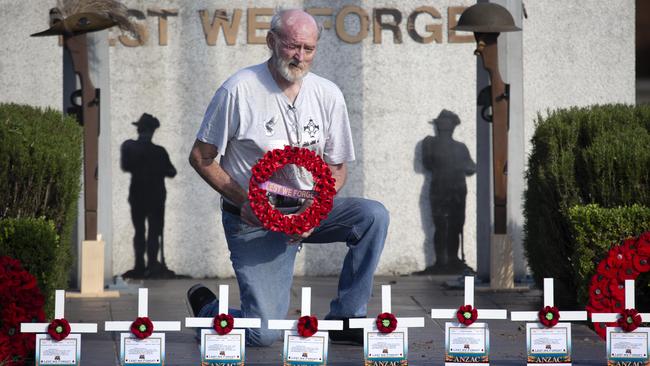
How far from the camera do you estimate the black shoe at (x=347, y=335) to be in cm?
628

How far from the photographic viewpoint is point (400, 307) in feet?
26.3

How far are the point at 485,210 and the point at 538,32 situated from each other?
1693mm

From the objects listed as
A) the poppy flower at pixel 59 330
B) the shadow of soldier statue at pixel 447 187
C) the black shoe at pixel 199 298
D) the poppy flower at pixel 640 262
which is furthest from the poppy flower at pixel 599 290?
the shadow of soldier statue at pixel 447 187

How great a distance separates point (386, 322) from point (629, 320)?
109 cm

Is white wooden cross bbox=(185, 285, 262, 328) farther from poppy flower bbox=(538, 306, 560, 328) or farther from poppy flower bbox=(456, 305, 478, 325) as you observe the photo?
poppy flower bbox=(538, 306, 560, 328)

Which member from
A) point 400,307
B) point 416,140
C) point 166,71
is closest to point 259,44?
point 166,71

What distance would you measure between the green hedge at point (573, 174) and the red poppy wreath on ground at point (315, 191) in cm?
182

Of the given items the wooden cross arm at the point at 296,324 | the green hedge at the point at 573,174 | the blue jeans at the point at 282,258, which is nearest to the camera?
the wooden cross arm at the point at 296,324

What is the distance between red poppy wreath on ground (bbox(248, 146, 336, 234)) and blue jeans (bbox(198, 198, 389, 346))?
0.33 meters

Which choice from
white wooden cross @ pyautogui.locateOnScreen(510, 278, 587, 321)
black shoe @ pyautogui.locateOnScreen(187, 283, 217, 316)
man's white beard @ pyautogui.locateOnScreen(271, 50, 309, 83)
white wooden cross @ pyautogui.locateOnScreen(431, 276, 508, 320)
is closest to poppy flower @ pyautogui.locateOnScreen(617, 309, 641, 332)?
white wooden cross @ pyautogui.locateOnScreen(510, 278, 587, 321)

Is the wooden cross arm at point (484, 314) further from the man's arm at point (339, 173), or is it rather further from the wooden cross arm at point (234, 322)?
the man's arm at point (339, 173)

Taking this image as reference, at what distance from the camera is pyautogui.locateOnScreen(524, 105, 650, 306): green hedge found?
7148mm

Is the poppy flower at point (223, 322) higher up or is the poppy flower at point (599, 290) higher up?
the poppy flower at point (599, 290)

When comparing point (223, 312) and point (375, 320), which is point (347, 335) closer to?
point (375, 320)
